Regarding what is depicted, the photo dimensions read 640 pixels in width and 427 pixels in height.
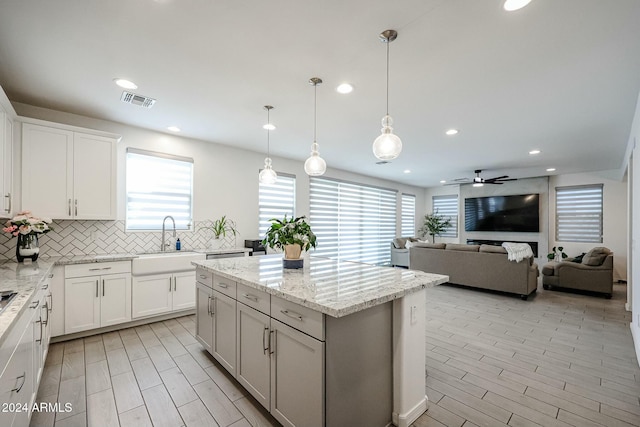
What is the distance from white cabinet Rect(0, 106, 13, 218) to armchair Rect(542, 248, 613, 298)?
808 centimetres

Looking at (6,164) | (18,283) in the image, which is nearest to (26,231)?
(6,164)

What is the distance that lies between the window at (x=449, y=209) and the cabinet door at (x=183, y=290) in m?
8.29

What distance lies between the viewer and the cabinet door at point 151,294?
3521mm

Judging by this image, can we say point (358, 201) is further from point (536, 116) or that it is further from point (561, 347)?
point (561, 347)

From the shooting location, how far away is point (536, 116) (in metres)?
3.44

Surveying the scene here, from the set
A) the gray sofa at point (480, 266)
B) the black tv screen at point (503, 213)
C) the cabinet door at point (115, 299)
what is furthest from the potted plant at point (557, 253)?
the cabinet door at point (115, 299)

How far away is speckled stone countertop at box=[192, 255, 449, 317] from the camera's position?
1.53m

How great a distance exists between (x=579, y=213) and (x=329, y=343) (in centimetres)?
857

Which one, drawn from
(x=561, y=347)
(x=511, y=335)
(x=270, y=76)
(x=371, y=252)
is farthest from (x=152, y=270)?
(x=371, y=252)

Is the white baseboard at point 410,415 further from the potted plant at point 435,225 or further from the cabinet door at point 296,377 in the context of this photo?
the potted plant at point 435,225

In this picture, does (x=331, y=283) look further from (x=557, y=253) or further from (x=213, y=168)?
(x=557, y=253)

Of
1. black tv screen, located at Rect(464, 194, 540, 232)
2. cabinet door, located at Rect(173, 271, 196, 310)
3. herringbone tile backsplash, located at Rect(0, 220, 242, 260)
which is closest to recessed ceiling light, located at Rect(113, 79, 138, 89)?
herringbone tile backsplash, located at Rect(0, 220, 242, 260)

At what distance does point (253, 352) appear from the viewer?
207cm

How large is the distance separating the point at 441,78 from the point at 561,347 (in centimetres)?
309
